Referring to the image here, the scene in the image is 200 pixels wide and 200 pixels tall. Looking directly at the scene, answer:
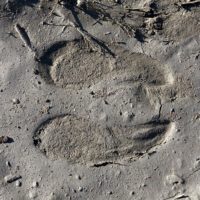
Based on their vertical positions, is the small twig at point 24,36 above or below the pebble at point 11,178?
above

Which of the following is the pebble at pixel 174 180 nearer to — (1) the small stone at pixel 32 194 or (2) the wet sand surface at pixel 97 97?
(2) the wet sand surface at pixel 97 97

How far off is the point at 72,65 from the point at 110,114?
1.49 feet

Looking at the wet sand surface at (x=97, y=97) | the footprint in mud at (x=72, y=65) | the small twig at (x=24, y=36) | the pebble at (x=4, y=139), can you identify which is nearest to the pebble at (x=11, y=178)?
the wet sand surface at (x=97, y=97)

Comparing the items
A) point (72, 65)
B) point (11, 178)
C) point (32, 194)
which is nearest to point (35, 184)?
point (32, 194)

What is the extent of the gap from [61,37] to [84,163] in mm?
926

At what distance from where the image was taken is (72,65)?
3.54 metres

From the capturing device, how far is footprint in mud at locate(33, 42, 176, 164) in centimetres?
347

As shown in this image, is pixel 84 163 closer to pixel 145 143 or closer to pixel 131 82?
pixel 145 143

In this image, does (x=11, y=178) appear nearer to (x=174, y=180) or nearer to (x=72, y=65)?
(x=72, y=65)

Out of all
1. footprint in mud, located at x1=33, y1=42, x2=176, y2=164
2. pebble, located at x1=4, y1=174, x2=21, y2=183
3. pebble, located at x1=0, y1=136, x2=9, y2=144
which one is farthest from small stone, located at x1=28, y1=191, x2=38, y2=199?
pebble, located at x1=0, y1=136, x2=9, y2=144

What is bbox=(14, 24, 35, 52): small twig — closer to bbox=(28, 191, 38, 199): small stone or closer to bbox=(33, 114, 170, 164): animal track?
bbox=(33, 114, 170, 164): animal track

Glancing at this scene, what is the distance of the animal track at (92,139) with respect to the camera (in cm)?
348

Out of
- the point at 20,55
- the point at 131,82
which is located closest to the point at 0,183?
the point at 20,55

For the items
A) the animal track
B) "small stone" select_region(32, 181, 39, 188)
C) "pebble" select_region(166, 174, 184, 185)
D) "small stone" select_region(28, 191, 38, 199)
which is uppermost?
the animal track
